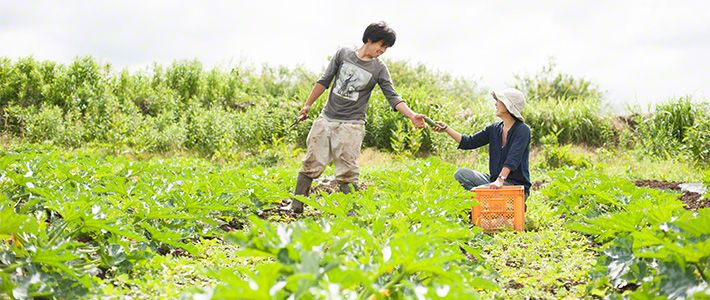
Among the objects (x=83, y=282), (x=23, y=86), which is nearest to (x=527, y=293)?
(x=83, y=282)

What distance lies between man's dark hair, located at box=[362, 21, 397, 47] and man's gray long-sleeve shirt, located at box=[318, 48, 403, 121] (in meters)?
0.26

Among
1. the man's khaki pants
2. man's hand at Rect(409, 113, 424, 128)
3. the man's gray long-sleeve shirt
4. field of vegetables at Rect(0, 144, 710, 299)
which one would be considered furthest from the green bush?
man's hand at Rect(409, 113, 424, 128)

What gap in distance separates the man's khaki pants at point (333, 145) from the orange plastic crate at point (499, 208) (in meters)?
1.26

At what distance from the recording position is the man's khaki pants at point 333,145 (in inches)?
223

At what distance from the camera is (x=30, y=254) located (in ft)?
9.07

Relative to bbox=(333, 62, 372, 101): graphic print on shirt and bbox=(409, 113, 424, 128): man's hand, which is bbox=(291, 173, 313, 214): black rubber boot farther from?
bbox=(409, 113, 424, 128): man's hand

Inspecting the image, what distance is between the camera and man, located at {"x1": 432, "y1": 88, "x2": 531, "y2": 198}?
203 inches

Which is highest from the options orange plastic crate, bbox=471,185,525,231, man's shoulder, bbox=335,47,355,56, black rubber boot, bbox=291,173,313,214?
man's shoulder, bbox=335,47,355,56

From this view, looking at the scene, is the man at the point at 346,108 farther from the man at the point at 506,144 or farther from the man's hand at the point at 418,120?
the man at the point at 506,144

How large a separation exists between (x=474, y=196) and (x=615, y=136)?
11.0 m

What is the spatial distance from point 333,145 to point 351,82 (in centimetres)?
56

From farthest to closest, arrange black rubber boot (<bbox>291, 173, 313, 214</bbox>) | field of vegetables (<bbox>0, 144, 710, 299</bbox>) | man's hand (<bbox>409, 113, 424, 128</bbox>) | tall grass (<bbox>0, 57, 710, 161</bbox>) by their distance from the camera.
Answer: tall grass (<bbox>0, 57, 710, 161</bbox>), black rubber boot (<bbox>291, 173, 313, 214</bbox>), man's hand (<bbox>409, 113, 424, 128</bbox>), field of vegetables (<bbox>0, 144, 710, 299</bbox>)

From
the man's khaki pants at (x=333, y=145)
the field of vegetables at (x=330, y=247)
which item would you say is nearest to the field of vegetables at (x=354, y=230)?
the field of vegetables at (x=330, y=247)

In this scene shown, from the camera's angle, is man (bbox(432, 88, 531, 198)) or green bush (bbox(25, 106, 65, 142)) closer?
man (bbox(432, 88, 531, 198))
